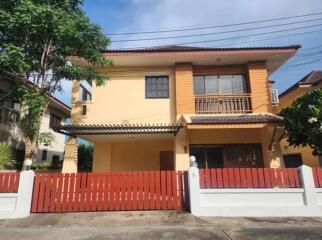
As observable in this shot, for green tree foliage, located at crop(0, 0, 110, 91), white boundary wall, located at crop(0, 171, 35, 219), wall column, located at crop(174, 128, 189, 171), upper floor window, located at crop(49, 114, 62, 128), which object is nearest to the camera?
white boundary wall, located at crop(0, 171, 35, 219)

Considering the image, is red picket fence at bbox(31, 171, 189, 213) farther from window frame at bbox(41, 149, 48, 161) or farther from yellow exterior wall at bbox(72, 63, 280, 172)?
window frame at bbox(41, 149, 48, 161)

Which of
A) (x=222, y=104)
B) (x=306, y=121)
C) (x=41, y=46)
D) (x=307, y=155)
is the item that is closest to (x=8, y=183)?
(x=41, y=46)

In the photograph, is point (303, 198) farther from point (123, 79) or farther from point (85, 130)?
point (123, 79)

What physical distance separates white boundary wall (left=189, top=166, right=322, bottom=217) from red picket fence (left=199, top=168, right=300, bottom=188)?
0.15 m

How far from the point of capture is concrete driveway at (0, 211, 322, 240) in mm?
5984

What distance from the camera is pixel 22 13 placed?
9.02m

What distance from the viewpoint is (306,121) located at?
10.5 meters

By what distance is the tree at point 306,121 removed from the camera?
32.7 ft

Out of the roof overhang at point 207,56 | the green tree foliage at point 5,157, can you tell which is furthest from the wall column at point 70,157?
the roof overhang at point 207,56

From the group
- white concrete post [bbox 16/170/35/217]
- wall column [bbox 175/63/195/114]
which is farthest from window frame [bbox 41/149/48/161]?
wall column [bbox 175/63/195/114]

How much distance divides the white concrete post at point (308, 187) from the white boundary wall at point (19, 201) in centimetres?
892

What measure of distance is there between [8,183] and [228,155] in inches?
402

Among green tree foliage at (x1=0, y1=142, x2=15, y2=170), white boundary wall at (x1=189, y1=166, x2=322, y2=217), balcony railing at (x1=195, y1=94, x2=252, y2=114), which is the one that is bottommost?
white boundary wall at (x1=189, y1=166, x2=322, y2=217)

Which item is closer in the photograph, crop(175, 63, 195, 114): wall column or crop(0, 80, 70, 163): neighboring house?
crop(175, 63, 195, 114): wall column
